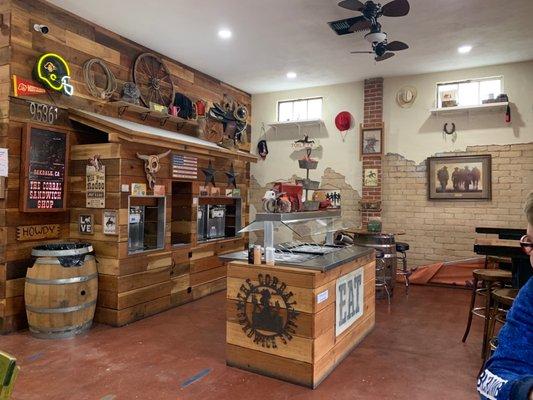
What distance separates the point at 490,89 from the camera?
6.20 metres

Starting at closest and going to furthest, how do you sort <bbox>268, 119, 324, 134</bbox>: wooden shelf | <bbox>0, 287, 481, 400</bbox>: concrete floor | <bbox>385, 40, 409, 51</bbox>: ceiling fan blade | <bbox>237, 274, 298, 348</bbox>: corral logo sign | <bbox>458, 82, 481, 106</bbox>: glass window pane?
<bbox>0, 287, 481, 400</bbox>: concrete floor, <bbox>237, 274, 298, 348</bbox>: corral logo sign, <bbox>385, 40, 409, 51</bbox>: ceiling fan blade, <bbox>458, 82, 481, 106</bbox>: glass window pane, <bbox>268, 119, 324, 134</bbox>: wooden shelf

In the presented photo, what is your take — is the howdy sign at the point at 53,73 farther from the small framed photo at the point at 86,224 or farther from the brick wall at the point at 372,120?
the brick wall at the point at 372,120

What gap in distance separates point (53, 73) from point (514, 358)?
179 inches

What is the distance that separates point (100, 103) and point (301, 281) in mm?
3412

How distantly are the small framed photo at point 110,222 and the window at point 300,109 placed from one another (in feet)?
14.1

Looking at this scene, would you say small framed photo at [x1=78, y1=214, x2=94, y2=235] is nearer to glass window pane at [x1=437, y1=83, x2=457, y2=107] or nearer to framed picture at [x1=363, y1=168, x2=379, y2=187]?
framed picture at [x1=363, y1=168, x2=379, y2=187]

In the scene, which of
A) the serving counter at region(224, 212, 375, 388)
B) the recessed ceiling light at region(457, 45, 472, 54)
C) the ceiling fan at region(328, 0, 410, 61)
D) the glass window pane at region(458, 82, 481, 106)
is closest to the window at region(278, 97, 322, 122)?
the glass window pane at region(458, 82, 481, 106)

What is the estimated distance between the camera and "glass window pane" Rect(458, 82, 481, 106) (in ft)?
20.6

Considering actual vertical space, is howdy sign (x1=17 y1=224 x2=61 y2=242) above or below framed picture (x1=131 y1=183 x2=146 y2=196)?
below

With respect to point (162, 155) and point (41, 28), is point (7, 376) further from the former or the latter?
point (41, 28)

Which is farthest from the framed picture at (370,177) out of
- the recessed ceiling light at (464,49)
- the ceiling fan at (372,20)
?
the ceiling fan at (372,20)

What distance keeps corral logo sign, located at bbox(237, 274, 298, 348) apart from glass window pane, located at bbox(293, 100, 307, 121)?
5.09 meters

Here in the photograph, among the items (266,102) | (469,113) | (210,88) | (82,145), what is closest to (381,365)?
(82,145)

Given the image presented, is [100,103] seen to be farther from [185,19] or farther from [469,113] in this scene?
[469,113]
